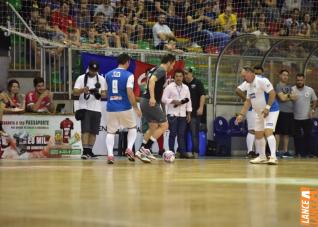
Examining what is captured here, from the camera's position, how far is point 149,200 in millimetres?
6070

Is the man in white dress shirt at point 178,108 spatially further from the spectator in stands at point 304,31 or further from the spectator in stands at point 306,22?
the spectator in stands at point 306,22

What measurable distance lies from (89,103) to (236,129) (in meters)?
5.19

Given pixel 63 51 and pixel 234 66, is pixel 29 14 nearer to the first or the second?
pixel 63 51

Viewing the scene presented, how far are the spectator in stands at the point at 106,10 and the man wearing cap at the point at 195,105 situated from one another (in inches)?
116

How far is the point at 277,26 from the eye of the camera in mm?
21328

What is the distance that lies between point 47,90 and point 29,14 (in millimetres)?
2636

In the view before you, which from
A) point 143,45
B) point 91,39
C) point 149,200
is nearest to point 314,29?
point 143,45

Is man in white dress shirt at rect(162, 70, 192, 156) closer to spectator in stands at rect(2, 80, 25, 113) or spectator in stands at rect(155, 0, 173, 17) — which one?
spectator in stands at rect(2, 80, 25, 113)

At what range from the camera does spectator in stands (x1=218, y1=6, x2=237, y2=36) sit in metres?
20.3

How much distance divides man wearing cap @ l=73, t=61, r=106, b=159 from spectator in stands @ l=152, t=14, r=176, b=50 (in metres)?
4.14

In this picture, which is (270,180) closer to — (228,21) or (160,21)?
(160,21)

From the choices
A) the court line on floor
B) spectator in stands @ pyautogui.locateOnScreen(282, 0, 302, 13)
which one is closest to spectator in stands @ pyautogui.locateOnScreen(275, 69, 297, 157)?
spectator in stands @ pyautogui.locateOnScreen(282, 0, 302, 13)

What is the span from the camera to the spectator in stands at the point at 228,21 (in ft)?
66.7

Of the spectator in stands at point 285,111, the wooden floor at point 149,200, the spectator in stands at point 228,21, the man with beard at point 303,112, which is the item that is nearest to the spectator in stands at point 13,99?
the wooden floor at point 149,200
